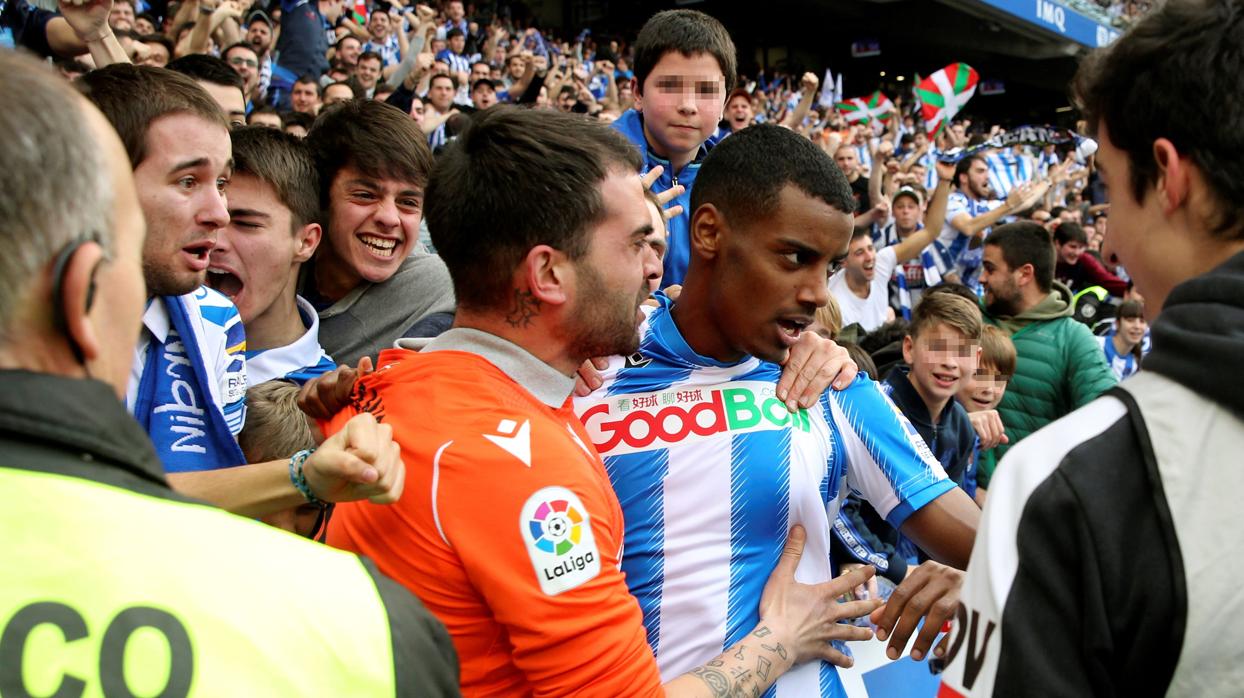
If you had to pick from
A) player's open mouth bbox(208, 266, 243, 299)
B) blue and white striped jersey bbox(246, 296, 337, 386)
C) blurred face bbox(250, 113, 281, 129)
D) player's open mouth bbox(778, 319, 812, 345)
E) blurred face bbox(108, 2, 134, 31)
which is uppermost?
player's open mouth bbox(778, 319, 812, 345)

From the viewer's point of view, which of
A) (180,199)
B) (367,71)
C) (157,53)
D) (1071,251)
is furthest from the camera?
(1071,251)

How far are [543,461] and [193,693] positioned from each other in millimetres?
721

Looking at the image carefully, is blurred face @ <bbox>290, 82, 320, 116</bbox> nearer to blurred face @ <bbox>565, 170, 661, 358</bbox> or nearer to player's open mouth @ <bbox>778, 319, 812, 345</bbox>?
player's open mouth @ <bbox>778, 319, 812, 345</bbox>

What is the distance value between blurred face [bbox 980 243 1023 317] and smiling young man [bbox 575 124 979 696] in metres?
3.99

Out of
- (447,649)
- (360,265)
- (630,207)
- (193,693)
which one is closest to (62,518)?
(193,693)

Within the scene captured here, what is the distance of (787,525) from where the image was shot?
2.12 meters

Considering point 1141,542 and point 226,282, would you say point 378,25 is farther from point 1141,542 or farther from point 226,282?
point 1141,542

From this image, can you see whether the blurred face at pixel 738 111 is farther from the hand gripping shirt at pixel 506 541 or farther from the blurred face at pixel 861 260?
A: the hand gripping shirt at pixel 506 541

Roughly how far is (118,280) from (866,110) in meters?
20.3

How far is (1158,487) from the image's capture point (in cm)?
121

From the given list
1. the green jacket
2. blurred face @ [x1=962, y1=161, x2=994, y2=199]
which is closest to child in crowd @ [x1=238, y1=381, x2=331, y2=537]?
the green jacket

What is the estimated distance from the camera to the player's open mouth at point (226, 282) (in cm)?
280

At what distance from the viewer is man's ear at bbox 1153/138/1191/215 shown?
1.32 m

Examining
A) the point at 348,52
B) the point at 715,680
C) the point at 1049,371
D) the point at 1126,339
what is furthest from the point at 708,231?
the point at 348,52
